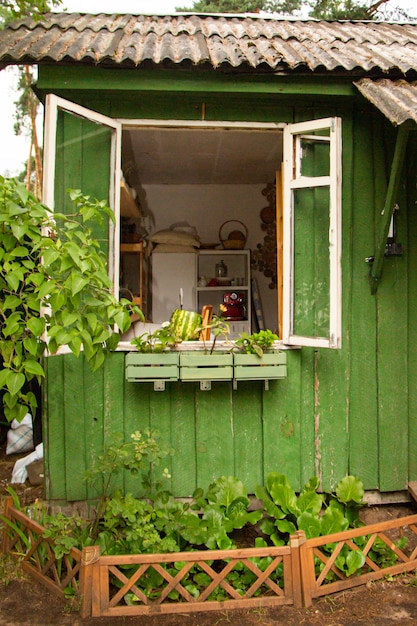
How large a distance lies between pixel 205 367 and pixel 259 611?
4.41 feet

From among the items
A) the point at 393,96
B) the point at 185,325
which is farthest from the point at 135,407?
the point at 393,96

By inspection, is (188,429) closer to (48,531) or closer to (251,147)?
(48,531)

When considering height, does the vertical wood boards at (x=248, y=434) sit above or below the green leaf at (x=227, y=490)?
above

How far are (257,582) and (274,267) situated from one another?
192 inches

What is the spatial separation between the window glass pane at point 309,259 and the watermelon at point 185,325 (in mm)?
672

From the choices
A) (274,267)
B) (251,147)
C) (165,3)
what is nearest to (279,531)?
(251,147)

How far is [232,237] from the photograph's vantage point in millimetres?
7176

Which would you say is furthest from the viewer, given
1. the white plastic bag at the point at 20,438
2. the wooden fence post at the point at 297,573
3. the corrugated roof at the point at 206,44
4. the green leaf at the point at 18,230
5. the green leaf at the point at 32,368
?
the white plastic bag at the point at 20,438

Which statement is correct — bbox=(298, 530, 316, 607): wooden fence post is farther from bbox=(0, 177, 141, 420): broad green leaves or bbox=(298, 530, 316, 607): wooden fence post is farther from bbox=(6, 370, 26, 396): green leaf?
bbox=(6, 370, 26, 396): green leaf

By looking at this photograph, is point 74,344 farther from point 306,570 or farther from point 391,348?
point 391,348

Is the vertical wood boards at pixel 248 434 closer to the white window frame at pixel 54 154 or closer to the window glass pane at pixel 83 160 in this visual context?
the white window frame at pixel 54 154

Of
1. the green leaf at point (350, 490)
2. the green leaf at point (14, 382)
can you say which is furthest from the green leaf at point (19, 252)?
the green leaf at point (350, 490)

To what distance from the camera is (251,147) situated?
5.24 m

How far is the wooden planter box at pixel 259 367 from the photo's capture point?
3.44 m
